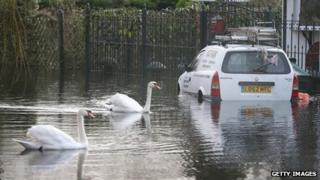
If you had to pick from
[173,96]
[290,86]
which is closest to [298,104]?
[290,86]

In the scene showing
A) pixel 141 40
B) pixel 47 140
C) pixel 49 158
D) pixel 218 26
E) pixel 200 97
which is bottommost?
pixel 200 97

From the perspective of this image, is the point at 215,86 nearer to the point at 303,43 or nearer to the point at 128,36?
the point at 303,43

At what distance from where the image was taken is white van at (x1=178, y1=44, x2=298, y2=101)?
1856 cm

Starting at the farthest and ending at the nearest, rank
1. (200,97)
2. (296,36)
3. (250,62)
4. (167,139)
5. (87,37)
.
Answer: (87,37)
(296,36)
(200,97)
(250,62)
(167,139)

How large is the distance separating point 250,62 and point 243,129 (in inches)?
194

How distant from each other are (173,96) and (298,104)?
351cm

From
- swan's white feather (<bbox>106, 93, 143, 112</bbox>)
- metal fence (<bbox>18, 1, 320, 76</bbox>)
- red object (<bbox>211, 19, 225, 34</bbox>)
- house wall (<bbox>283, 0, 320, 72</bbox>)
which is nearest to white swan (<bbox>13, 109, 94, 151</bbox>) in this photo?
swan's white feather (<bbox>106, 93, 143, 112</bbox>)

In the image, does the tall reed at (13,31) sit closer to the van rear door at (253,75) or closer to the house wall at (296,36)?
the van rear door at (253,75)

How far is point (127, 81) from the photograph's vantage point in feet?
87.2

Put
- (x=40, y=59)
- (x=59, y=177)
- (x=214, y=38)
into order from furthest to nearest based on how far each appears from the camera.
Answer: (x=40, y=59) < (x=214, y=38) < (x=59, y=177)

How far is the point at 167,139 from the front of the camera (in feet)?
41.4

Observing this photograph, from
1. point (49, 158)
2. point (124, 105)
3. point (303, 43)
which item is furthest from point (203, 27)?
point (49, 158)

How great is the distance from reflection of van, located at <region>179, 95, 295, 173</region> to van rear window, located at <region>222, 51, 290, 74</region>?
75 centimetres

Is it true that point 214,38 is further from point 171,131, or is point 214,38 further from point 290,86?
point 171,131
